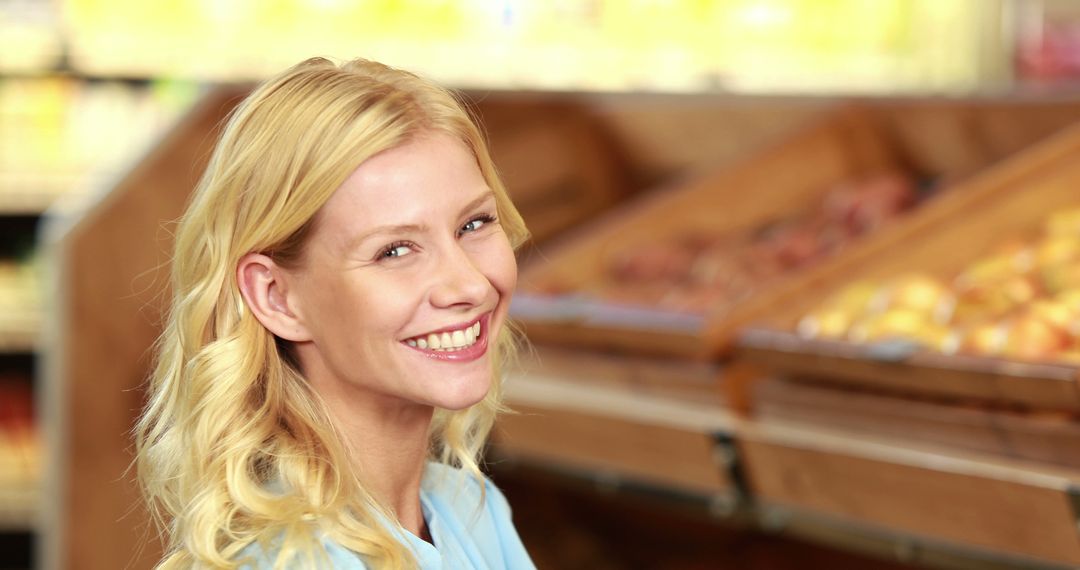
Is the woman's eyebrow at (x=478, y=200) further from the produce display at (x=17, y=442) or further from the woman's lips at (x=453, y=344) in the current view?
the produce display at (x=17, y=442)

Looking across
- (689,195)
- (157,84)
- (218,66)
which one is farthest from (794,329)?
(157,84)

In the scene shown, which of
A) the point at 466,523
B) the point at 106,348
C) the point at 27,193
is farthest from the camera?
the point at 27,193

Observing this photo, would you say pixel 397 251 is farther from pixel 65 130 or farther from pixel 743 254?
pixel 65 130

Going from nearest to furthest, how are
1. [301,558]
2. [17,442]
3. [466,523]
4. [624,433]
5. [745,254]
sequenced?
[301,558] < [466,523] < [624,433] < [745,254] < [17,442]

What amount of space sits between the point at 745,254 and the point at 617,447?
25.6 inches

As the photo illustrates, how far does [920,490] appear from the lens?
82.3 inches

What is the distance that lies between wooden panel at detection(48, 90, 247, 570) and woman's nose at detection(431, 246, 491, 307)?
2196mm

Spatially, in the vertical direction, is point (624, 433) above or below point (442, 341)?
below

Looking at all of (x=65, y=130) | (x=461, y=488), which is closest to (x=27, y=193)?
(x=65, y=130)

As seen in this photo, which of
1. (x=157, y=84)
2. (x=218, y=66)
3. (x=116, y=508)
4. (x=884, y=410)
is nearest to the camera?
(x=884, y=410)

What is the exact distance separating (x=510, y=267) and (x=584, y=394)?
152cm

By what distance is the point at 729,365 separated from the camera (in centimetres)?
257

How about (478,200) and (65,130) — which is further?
(65,130)

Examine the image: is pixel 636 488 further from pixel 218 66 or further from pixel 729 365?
pixel 218 66
